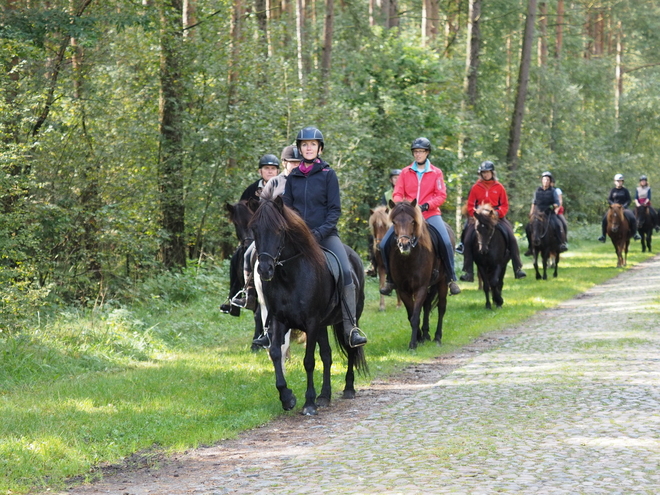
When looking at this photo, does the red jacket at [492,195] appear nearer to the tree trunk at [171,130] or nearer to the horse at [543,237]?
the horse at [543,237]

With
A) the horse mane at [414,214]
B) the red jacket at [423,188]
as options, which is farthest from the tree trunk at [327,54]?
the horse mane at [414,214]

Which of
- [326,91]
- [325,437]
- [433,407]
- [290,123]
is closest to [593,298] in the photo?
[290,123]

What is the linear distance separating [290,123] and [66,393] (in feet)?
37.3

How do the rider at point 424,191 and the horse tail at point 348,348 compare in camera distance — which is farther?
the rider at point 424,191

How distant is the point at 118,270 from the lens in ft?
53.7

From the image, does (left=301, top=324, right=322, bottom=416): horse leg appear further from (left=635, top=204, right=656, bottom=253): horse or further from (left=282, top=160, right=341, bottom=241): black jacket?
(left=635, top=204, right=656, bottom=253): horse

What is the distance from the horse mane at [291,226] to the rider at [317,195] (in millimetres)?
279

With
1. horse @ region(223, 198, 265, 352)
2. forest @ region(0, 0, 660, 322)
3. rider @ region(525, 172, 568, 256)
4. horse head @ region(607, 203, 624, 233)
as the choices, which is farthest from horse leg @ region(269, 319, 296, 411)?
horse head @ region(607, 203, 624, 233)

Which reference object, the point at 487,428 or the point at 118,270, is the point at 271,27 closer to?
the point at 118,270

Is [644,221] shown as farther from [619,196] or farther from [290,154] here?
[290,154]

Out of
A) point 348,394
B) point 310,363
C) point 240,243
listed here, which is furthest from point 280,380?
point 240,243

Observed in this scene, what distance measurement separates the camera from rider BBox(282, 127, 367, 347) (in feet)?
28.1

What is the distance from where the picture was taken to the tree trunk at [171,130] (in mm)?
17781

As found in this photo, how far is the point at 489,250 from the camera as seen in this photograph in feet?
53.4
